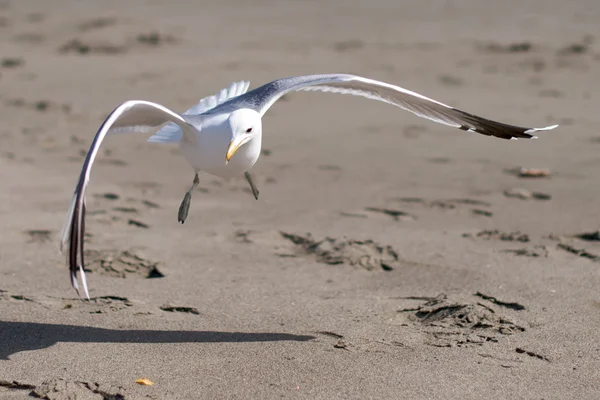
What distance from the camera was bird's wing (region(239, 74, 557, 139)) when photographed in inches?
188

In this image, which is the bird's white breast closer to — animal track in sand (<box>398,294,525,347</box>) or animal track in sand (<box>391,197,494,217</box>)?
animal track in sand (<box>398,294,525,347</box>)

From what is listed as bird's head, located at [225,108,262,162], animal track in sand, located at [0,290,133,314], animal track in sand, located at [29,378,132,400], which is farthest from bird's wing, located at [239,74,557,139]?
animal track in sand, located at [29,378,132,400]

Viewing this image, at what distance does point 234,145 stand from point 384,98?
4.14ft

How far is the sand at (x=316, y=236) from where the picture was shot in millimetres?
3795

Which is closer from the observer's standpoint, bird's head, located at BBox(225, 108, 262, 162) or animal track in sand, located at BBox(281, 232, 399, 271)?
bird's head, located at BBox(225, 108, 262, 162)

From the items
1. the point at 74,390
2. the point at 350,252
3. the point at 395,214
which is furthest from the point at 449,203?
the point at 74,390

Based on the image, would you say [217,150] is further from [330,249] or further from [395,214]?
[395,214]

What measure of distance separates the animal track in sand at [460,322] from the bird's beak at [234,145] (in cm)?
107

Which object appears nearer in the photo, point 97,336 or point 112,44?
point 97,336

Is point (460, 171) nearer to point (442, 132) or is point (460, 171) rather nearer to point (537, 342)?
point (442, 132)

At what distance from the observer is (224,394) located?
3549mm

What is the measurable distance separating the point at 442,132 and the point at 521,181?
146 cm

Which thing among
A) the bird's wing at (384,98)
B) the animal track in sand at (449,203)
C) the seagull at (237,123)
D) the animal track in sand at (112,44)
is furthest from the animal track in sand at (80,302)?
the animal track in sand at (112,44)

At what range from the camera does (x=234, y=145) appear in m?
4.39
